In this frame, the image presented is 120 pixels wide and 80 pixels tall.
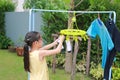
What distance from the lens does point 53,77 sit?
7152mm

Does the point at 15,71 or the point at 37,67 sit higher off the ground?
the point at 37,67

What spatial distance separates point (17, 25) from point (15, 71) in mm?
4500

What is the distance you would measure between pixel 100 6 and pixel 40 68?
4.37m

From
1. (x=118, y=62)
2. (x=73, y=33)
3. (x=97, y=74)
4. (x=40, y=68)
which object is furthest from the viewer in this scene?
(x=118, y=62)

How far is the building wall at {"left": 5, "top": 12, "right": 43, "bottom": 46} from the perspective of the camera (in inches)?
452

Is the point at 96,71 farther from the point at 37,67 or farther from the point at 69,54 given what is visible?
the point at 37,67

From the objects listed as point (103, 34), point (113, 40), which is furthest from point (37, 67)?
point (113, 40)

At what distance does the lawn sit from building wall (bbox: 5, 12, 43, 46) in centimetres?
207

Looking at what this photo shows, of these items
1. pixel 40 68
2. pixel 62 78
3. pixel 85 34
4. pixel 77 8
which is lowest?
pixel 62 78

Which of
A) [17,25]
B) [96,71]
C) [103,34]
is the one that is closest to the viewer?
[103,34]

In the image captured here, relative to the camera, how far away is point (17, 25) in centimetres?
1194

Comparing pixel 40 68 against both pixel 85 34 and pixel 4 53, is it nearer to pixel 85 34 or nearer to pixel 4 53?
pixel 85 34

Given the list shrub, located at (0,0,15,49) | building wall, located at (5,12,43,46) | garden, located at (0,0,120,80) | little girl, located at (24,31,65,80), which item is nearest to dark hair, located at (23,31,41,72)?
little girl, located at (24,31,65,80)

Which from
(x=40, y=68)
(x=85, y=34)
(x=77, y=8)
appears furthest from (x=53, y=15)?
(x=40, y=68)
